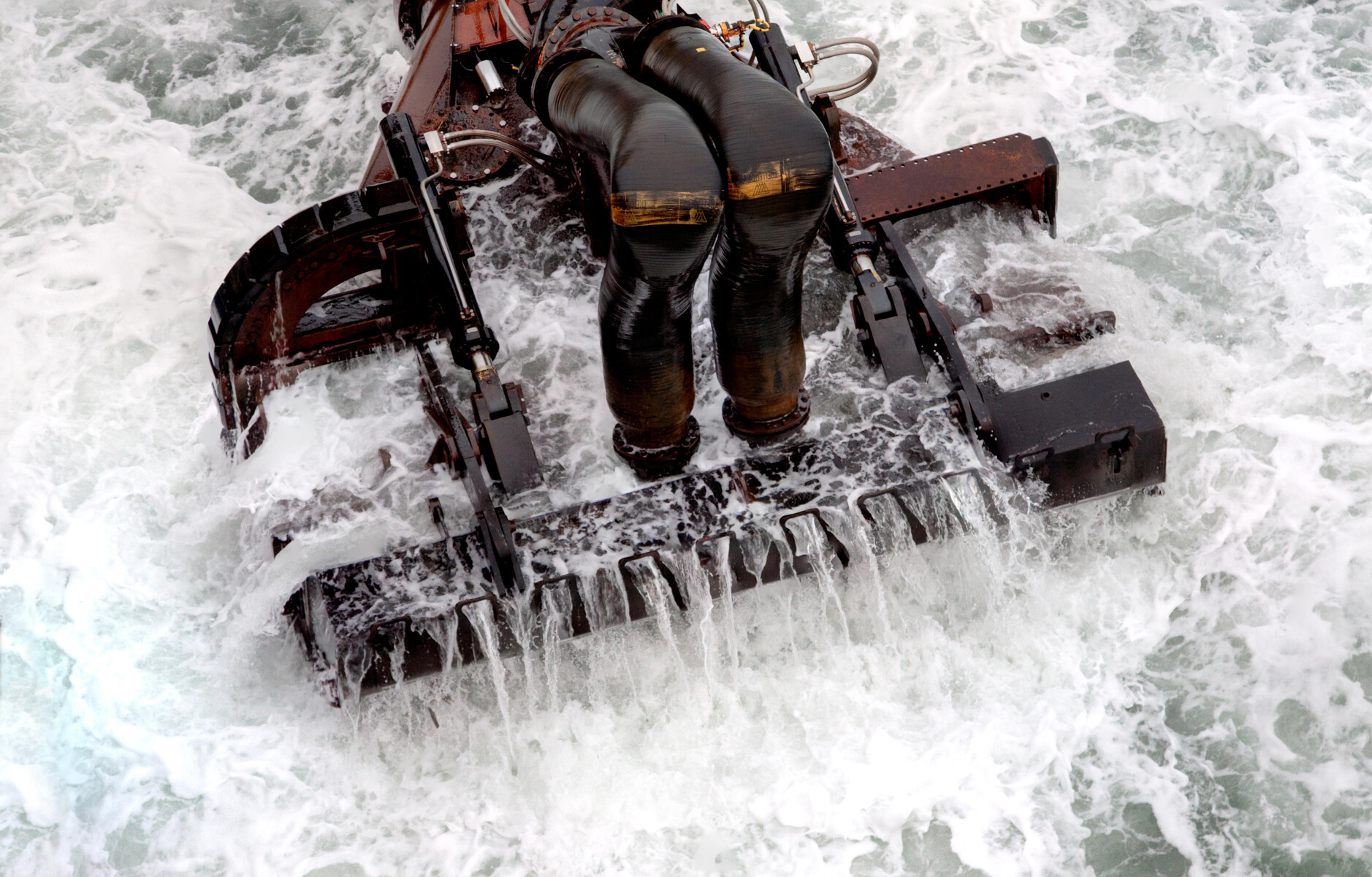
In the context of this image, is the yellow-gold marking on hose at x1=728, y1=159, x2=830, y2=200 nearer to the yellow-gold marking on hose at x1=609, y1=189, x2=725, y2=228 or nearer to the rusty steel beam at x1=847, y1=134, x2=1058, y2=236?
the yellow-gold marking on hose at x1=609, y1=189, x2=725, y2=228

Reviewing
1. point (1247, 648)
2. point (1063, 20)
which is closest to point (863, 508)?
point (1247, 648)

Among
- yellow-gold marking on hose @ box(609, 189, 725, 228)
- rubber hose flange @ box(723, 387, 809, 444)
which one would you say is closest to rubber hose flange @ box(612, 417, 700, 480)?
rubber hose flange @ box(723, 387, 809, 444)

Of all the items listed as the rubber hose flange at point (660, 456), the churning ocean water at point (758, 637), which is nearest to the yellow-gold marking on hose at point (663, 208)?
the rubber hose flange at point (660, 456)

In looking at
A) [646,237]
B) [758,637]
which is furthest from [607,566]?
[646,237]

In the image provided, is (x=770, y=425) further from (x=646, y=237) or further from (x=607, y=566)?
(x=646, y=237)

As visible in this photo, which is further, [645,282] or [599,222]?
[599,222]

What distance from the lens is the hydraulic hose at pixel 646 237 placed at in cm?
396

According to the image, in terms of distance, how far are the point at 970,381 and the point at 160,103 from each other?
5.38m

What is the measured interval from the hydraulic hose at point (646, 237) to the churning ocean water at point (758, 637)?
1.10 feet

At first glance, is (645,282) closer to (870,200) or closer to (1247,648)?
(870,200)

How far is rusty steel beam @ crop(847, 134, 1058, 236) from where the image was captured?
19.0ft

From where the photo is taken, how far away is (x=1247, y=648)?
495cm

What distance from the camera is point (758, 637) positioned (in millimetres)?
5051

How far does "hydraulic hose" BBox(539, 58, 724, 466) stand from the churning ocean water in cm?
34
